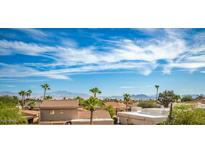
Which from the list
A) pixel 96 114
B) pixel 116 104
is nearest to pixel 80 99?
pixel 96 114

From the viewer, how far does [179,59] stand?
9109 millimetres

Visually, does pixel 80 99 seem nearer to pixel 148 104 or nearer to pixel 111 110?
pixel 111 110

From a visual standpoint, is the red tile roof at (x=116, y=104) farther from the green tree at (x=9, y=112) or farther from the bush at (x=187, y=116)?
the green tree at (x=9, y=112)

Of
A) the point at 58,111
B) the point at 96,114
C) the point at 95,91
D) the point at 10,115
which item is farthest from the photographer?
the point at 96,114

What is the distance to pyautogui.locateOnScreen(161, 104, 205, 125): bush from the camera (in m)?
9.20

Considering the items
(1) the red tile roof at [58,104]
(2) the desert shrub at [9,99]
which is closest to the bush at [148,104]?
(1) the red tile roof at [58,104]

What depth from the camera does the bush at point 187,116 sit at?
30.2 feet

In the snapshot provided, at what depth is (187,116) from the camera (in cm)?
944

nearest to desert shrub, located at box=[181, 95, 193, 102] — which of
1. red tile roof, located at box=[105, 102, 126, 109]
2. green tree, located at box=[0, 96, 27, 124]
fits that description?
red tile roof, located at box=[105, 102, 126, 109]
